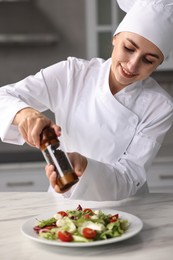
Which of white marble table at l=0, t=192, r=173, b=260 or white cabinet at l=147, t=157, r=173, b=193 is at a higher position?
white marble table at l=0, t=192, r=173, b=260

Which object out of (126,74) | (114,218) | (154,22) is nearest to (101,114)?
(126,74)

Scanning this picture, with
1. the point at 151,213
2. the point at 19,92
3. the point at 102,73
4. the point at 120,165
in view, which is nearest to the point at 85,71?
the point at 102,73

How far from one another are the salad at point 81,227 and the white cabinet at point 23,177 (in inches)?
65.0

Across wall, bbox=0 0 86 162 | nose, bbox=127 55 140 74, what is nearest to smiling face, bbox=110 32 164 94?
nose, bbox=127 55 140 74

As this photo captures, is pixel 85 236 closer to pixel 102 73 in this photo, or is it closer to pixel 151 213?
pixel 151 213

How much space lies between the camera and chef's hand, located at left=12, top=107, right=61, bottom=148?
1319 millimetres

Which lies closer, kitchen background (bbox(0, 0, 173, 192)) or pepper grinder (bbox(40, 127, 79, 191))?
pepper grinder (bbox(40, 127, 79, 191))

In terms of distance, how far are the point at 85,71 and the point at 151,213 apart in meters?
0.68

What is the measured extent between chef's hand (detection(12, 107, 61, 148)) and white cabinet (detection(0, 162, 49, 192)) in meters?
1.40

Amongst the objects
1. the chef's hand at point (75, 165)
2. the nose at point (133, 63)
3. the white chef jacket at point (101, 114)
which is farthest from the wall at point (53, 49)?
the chef's hand at point (75, 165)

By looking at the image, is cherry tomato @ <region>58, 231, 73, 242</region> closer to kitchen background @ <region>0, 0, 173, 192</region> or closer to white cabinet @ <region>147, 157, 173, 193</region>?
white cabinet @ <region>147, 157, 173, 193</region>

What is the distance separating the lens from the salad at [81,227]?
1.17 m

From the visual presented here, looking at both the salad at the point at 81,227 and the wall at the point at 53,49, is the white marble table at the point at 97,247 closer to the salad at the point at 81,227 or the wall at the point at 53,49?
the salad at the point at 81,227

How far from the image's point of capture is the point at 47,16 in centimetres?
333
